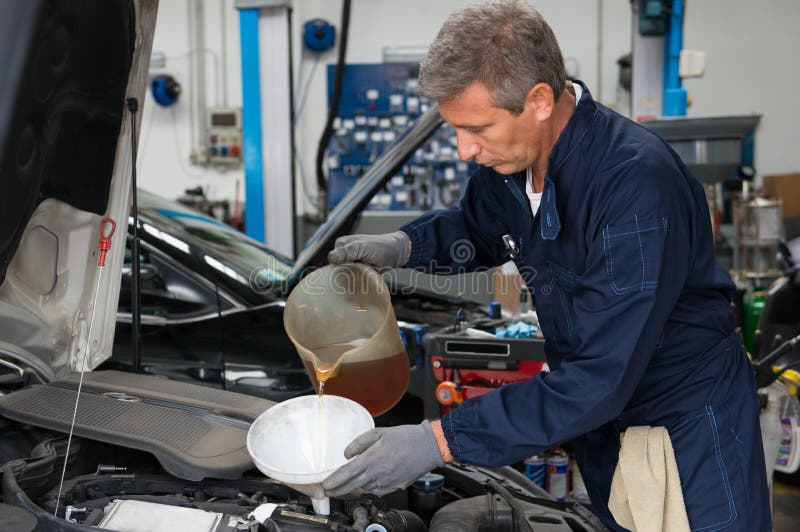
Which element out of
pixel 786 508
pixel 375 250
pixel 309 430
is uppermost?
pixel 375 250

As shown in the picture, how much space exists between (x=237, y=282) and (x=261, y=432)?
1.56 meters

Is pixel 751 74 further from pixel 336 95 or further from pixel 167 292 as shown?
pixel 167 292

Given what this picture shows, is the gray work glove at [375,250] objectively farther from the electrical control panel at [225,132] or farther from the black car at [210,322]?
the electrical control panel at [225,132]

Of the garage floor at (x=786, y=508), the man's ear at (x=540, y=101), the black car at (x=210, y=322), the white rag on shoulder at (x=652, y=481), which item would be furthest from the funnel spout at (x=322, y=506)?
the garage floor at (x=786, y=508)

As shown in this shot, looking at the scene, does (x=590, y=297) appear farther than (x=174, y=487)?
No

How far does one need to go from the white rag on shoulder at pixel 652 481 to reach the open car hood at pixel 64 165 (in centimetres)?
121

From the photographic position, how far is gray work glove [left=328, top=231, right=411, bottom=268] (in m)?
1.81

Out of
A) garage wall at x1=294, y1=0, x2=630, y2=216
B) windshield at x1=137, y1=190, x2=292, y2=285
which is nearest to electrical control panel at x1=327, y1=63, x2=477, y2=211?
garage wall at x1=294, y1=0, x2=630, y2=216

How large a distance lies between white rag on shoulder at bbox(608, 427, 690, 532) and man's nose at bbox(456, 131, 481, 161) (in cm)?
62

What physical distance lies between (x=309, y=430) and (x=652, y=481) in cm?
66

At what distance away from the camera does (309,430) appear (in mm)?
Result: 1485

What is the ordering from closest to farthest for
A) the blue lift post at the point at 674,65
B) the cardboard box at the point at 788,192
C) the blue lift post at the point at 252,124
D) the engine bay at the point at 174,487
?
the engine bay at the point at 174,487, the blue lift post at the point at 674,65, the blue lift post at the point at 252,124, the cardboard box at the point at 788,192

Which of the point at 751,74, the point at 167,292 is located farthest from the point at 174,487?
the point at 751,74

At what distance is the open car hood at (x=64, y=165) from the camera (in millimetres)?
1218
